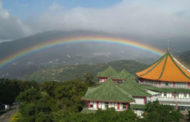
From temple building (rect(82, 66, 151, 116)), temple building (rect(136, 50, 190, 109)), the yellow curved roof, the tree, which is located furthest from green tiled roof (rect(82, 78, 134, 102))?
the yellow curved roof

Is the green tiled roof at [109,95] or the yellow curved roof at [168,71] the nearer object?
the green tiled roof at [109,95]

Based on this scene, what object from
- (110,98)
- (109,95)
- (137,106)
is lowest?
(137,106)

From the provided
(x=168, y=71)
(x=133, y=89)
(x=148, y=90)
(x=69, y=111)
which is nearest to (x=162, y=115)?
(x=133, y=89)

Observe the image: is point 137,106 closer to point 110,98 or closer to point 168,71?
point 110,98

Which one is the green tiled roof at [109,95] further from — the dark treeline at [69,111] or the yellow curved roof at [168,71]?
the yellow curved roof at [168,71]

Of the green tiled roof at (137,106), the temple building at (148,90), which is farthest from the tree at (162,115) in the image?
the green tiled roof at (137,106)

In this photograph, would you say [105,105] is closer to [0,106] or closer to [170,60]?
[170,60]

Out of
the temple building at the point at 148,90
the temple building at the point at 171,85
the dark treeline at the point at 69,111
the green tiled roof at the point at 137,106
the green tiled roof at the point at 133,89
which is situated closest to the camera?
the dark treeline at the point at 69,111

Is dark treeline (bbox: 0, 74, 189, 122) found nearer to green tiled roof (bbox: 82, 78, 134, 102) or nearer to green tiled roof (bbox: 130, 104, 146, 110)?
green tiled roof (bbox: 82, 78, 134, 102)
